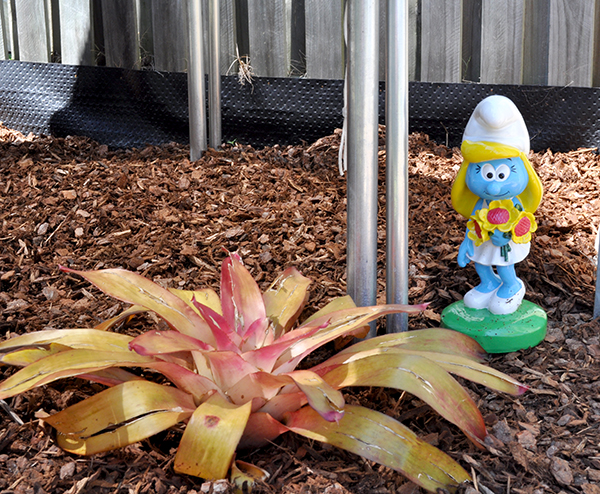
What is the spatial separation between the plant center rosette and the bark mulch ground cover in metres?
0.33

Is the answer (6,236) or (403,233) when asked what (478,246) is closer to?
(403,233)

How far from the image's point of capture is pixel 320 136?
3.18 metres

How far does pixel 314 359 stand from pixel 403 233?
16.9 inches

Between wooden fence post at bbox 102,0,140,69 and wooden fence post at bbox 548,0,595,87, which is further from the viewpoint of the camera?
wooden fence post at bbox 102,0,140,69

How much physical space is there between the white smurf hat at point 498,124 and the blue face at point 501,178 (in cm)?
5

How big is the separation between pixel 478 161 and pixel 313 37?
1.97 m

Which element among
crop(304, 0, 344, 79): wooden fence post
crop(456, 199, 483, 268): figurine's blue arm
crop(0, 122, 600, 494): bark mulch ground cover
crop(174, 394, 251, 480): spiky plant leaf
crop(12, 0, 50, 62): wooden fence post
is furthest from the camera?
crop(12, 0, 50, 62): wooden fence post

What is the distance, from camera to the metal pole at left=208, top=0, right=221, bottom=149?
2.92 metres

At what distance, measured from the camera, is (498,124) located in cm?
162

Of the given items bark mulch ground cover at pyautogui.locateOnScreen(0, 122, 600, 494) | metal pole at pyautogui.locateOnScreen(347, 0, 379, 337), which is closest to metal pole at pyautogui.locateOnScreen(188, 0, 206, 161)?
bark mulch ground cover at pyautogui.locateOnScreen(0, 122, 600, 494)

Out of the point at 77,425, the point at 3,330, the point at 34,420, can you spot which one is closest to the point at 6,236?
the point at 3,330

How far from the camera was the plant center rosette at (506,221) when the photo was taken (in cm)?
169

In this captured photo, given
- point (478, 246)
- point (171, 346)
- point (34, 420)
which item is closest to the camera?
point (171, 346)

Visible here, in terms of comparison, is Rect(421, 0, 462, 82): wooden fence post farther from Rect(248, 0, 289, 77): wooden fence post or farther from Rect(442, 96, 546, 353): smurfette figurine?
Rect(442, 96, 546, 353): smurfette figurine
